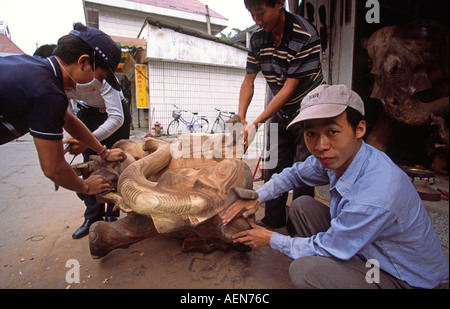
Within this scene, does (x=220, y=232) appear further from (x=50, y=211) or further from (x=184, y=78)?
(x=184, y=78)

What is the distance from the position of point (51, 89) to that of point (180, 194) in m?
0.78

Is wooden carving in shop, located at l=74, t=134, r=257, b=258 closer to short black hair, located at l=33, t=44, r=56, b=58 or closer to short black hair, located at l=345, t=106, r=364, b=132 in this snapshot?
short black hair, located at l=345, t=106, r=364, b=132

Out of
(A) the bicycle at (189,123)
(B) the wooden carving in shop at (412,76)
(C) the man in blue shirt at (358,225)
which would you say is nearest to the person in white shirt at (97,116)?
(C) the man in blue shirt at (358,225)

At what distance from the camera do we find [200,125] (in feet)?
27.2

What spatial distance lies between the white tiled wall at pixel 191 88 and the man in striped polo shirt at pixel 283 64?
6.41 meters

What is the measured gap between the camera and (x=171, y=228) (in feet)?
4.10

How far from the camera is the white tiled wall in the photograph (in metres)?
7.95

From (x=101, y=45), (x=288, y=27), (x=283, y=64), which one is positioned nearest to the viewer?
(x=101, y=45)

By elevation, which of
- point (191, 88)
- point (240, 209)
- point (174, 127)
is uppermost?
point (191, 88)

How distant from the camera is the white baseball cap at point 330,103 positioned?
1.08 meters

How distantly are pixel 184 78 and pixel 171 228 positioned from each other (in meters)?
7.66

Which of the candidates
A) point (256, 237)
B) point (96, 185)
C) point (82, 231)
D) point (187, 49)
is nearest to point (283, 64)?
point (256, 237)

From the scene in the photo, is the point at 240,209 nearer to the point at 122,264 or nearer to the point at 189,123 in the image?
the point at 122,264
